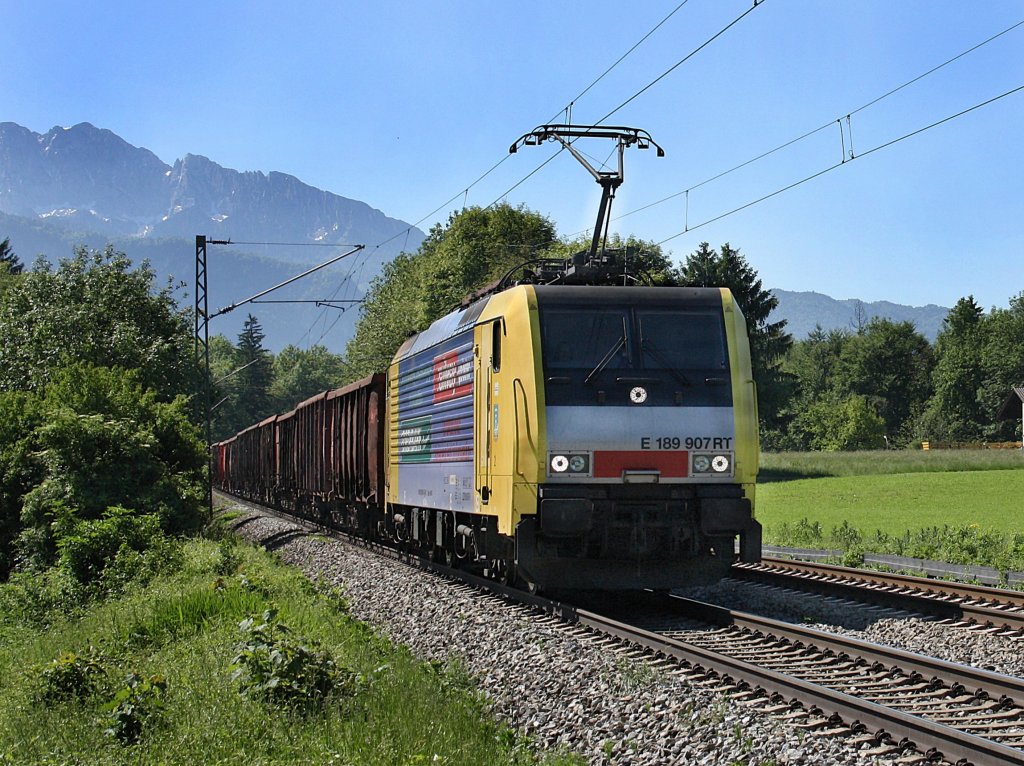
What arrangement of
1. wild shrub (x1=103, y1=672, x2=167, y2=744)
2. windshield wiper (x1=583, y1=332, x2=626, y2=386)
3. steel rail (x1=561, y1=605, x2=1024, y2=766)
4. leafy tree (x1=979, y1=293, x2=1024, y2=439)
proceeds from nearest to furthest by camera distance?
1. steel rail (x1=561, y1=605, x2=1024, y2=766)
2. wild shrub (x1=103, y1=672, x2=167, y2=744)
3. windshield wiper (x1=583, y1=332, x2=626, y2=386)
4. leafy tree (x1=979, y1=293, x2=1024, y2=439)

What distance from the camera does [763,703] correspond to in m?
7.18

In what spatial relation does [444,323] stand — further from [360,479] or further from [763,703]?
[763,703]

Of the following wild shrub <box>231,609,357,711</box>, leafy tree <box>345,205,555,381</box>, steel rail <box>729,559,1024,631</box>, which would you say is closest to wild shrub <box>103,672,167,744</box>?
wild shrub <box>231,609,357,711</box>

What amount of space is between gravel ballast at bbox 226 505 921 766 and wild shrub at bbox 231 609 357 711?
1.16m

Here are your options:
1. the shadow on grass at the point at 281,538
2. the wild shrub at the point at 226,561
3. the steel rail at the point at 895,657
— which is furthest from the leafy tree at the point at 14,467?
the steel rail at the point at 895,657

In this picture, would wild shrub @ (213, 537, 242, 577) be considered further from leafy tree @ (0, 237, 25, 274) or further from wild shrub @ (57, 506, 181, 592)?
leafy tree @ (0, 237, 25, 274)

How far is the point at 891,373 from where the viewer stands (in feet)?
359

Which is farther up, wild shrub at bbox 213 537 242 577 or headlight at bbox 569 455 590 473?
headlight at bbox 569 455 590 473

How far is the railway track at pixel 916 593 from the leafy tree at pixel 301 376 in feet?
396

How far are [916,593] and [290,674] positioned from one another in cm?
730

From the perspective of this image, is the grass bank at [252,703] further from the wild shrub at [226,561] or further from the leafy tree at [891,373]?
the leafy tree at [891,373]

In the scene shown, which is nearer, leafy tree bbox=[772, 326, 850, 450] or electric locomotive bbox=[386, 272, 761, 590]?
electric locomotive bbox=[386, 272, 761, 590]

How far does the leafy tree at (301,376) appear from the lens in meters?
141

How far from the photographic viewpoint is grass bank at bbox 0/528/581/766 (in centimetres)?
663
